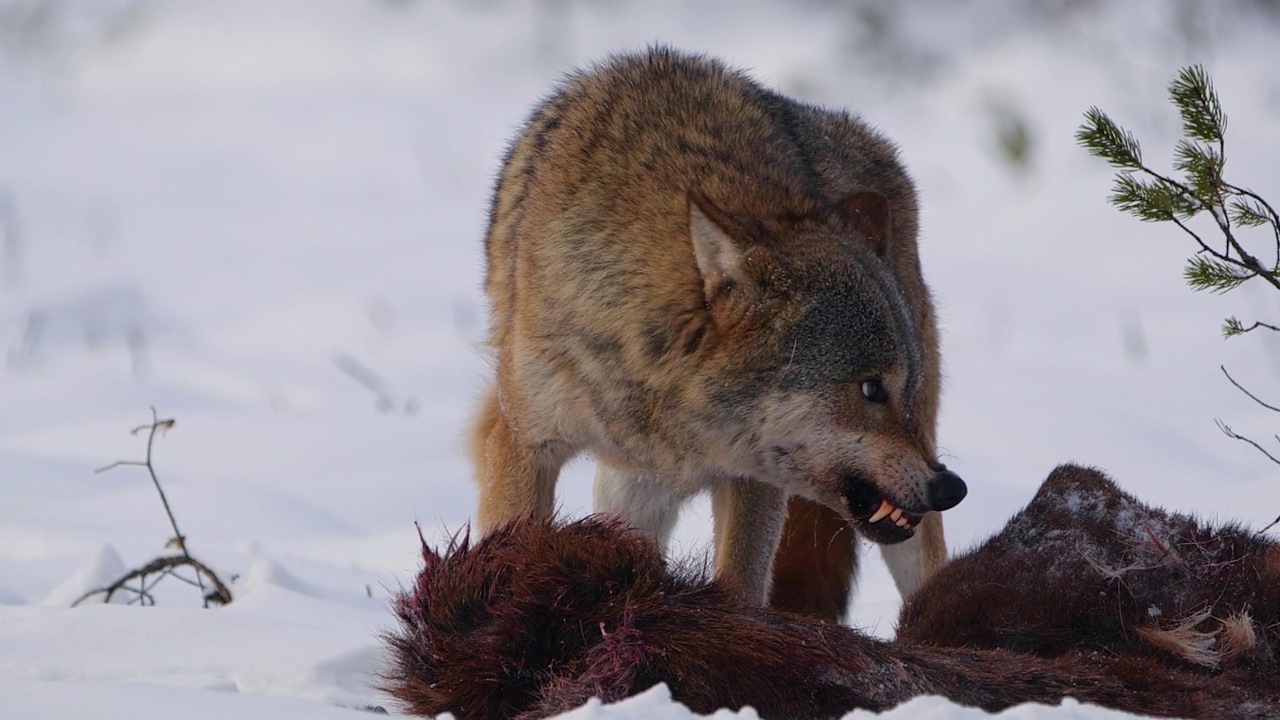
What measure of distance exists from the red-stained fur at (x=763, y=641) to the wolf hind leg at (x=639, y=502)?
2.19 metres

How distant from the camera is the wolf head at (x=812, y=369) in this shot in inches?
154

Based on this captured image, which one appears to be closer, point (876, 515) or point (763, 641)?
point (763, 641)

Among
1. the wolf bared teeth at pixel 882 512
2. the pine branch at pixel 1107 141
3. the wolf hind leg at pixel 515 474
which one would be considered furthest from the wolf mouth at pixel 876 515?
the pine branch at pixel 1107 141

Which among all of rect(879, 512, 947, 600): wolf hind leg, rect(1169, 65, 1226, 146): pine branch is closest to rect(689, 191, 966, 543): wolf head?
rect(1169, 65, 1226, 146): pine branch

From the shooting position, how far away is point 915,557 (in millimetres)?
5168

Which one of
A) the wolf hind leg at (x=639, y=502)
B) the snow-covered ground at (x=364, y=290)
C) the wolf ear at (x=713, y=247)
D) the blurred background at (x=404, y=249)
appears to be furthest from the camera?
the blurred background at (x=404, y=249)

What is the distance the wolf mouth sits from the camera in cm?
393

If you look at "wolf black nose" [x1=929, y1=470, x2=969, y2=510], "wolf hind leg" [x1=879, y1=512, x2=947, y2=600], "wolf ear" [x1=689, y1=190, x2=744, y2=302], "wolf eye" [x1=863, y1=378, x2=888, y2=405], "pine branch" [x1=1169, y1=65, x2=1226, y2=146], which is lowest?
"wolf black nose" [x1=929, y1=470, x2=969, y2=510]

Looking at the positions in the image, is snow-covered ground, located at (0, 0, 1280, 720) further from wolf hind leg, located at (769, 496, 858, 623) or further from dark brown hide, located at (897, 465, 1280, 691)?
dark brown hide, located at (897, 465, 1280, 691)

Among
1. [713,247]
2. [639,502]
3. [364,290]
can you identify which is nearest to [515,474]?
[639,502]

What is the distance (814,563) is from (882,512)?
3.47 feet

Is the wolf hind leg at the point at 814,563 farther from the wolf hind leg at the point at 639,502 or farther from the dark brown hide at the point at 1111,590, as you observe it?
the dark brown hide at the point at 1111,590

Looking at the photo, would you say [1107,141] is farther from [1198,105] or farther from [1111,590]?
[1111,590]

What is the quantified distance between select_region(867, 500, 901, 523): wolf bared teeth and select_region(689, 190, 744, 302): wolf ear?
0.74 m
